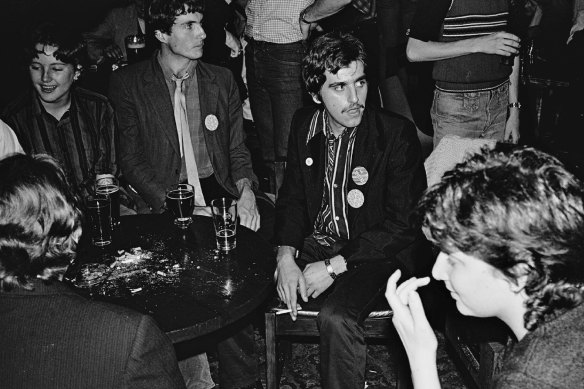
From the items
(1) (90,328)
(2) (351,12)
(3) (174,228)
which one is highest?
(2) (351,12)

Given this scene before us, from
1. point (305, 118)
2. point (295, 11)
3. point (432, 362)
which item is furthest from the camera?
point (295, 11)

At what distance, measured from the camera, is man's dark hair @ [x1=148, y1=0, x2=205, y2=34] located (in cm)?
327

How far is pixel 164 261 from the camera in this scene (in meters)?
2.12

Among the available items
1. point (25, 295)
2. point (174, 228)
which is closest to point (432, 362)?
point (25, 295)

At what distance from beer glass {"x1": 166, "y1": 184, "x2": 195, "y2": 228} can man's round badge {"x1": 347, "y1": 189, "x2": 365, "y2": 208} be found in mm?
725

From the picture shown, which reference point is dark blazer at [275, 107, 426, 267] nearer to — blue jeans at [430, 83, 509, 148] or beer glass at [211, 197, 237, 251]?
beer glass at [211, 197, 237, 251]

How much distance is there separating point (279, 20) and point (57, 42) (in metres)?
1.53

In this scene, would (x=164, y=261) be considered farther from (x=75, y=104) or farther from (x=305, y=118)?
(x=75, y=104)

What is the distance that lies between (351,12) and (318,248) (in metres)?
2.00

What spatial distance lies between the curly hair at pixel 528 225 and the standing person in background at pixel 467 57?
1829 millimetres

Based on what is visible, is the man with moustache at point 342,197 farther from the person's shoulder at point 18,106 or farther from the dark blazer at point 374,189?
the person's shoulder at point 18,106

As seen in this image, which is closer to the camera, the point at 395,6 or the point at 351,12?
the point at 351,12

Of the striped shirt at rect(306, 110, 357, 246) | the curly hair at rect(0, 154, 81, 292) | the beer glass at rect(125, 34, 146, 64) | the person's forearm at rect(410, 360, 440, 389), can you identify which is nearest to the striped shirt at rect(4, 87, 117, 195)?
the striped shirt at rect(306, 110, 357, 246)

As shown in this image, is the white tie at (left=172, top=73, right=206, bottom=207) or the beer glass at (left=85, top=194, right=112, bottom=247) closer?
the beer glass at (left=85, top=194, right=112, bottom=247)
